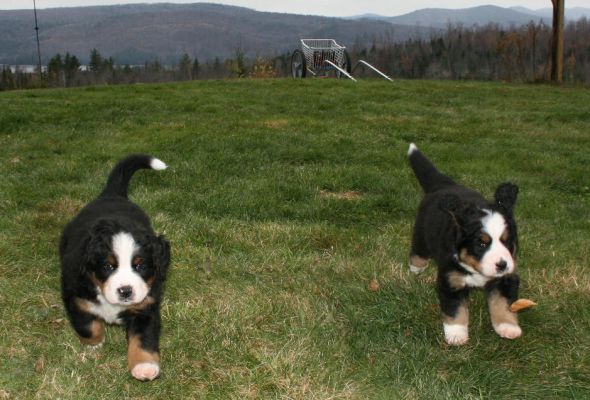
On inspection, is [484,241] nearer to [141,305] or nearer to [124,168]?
[141,305]

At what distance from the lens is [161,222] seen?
616 cm

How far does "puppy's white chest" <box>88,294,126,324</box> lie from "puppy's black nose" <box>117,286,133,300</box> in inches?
12.4

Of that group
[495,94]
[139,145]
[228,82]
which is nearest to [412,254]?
[139,145]

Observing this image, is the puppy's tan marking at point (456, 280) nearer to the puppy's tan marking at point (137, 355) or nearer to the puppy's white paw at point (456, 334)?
the puppy's white paw at point (456, 334)

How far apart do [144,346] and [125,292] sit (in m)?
0.45

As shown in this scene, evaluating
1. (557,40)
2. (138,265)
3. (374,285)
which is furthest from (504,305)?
(557,40)

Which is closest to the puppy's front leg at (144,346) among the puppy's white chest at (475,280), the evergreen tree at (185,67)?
the puppy's white chest at (475,280)

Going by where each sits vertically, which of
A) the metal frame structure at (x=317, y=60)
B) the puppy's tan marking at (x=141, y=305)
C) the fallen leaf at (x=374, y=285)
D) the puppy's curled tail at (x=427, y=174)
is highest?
the metal frame structure at (x=317, y=60)

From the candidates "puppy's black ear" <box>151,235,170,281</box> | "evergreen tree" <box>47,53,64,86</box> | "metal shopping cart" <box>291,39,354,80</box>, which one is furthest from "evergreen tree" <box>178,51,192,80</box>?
"puppy's black ear" <box>151,235,170,281</box>

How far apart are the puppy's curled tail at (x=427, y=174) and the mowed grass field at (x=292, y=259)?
0.68 m

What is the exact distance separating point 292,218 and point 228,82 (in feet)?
45.9

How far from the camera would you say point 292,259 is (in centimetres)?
532

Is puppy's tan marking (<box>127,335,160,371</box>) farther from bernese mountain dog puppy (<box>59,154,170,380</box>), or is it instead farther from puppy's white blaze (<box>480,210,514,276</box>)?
puppy's white blaze (<box>480,210,514,276</box>)

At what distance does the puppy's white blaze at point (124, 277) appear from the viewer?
11.2ft
